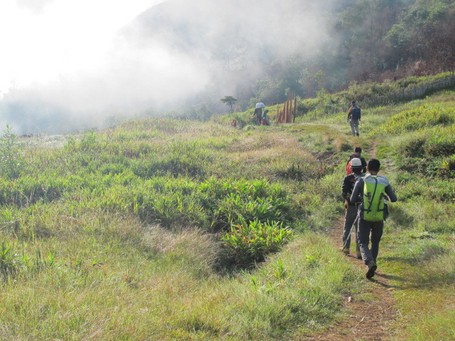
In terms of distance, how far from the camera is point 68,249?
21.0 ft

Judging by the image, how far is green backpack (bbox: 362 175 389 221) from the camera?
6.07 m

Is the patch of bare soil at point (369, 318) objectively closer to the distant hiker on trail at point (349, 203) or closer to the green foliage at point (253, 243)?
the distant hiker on trail at point (349, 203)

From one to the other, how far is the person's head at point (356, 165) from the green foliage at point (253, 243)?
2.10 meters

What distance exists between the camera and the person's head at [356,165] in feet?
23.4

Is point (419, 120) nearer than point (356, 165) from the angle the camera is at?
No

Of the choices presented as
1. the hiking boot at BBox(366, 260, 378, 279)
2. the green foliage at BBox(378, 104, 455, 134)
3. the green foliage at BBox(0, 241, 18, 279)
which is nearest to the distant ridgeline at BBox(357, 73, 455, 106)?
the green foliage at BBox(378, 104, 455, 134)

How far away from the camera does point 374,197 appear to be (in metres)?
6.08

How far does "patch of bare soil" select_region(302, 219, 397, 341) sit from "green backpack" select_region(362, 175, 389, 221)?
3.38 ft

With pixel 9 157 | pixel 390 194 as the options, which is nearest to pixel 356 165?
pixel 390 194

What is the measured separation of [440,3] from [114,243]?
65519mm

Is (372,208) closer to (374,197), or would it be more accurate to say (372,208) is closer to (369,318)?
(374,197)

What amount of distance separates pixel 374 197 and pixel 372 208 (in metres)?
0.19

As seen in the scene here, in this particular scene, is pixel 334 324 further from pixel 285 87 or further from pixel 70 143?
pixel 285 87

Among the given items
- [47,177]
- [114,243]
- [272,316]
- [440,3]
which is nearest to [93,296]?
[272,316]
